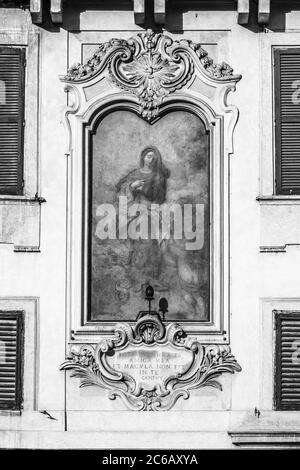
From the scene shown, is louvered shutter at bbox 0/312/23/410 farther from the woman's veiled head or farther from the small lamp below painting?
the woman's veiled head

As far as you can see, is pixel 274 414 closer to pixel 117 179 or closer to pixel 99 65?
pixel 117 179

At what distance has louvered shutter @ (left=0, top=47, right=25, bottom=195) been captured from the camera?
55.8 ft

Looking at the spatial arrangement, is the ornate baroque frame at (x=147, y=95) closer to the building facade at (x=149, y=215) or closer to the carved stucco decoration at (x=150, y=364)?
the building facade at (x=149, y=215)

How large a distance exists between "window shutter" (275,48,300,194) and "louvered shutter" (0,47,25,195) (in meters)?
3.49

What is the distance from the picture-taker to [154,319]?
16672 millimetres

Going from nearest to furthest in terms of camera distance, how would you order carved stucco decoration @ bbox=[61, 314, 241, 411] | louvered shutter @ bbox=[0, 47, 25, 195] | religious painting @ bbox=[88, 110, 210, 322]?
carved stucco decoration @ bbox=[61, 314, 241, 411] < religious painting @ bbox=[88, 110, 210, 322] < louvered shutter @ bbox=[0, 47, 25, 195]

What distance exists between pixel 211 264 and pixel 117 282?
4.24ft

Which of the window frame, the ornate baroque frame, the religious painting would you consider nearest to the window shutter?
the ornate baroque frame

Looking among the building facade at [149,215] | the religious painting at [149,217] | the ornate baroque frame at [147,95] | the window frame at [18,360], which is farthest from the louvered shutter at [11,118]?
the window frame at [18,360]

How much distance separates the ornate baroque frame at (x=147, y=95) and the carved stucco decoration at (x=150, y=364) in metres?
1.18
